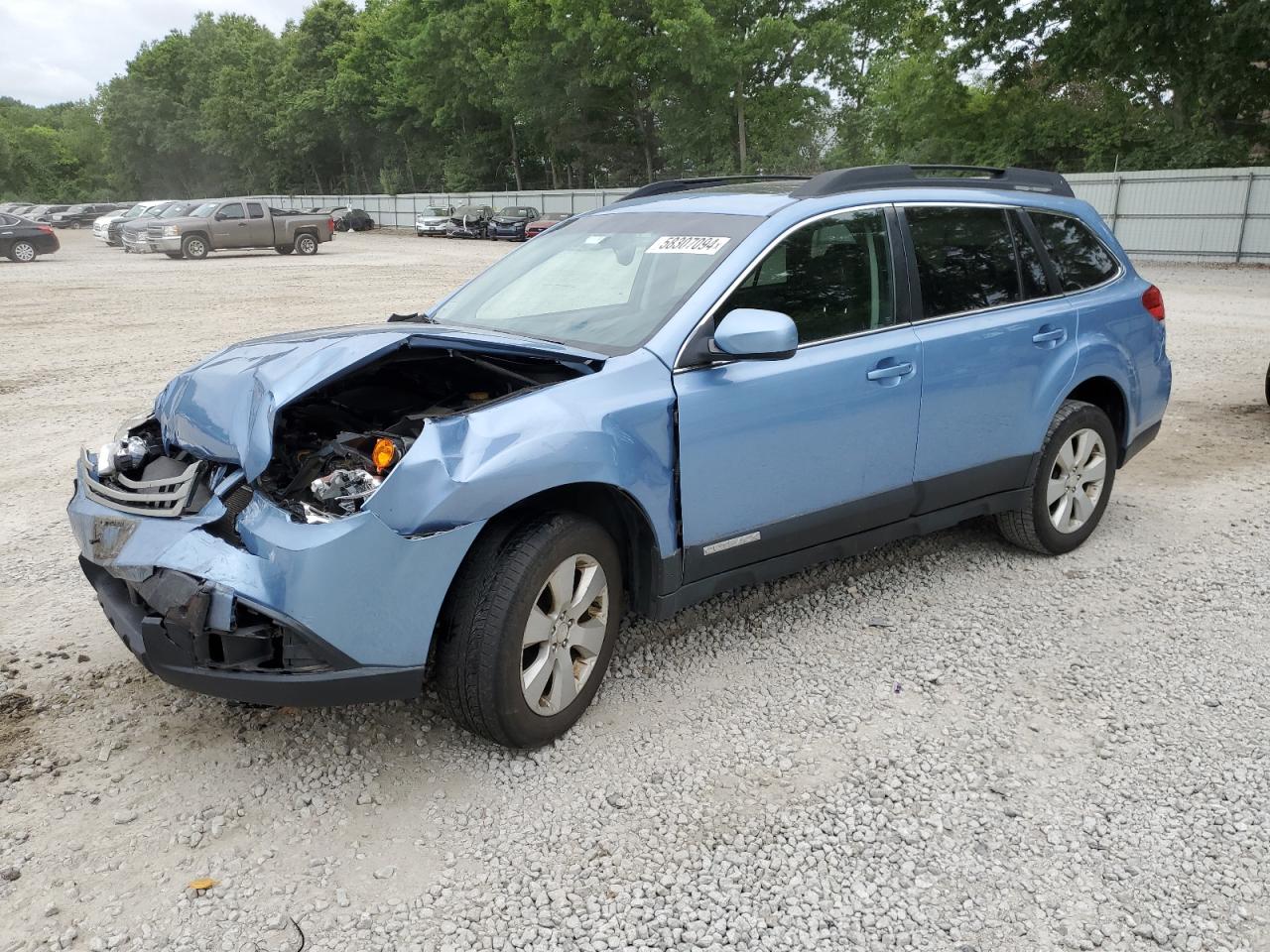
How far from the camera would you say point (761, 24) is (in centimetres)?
3809

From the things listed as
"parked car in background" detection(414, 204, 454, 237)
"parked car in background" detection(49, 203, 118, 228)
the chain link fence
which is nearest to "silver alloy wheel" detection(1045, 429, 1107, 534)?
the chain link fence

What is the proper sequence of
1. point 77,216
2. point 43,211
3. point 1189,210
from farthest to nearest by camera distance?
point 77,216, point 43,211, point 1189,210

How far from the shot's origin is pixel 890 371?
3.95 m

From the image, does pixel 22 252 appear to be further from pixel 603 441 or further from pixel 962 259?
pixel 603 441

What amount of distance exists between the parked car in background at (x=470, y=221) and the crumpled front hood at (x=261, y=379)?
120 feet

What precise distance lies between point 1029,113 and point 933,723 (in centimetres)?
3663

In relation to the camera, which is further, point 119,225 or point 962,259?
point 119,225

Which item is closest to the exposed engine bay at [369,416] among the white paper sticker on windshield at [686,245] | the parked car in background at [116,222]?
the white paper sticker on windshield at [686,245]

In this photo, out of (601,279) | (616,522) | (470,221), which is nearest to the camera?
(616,522)

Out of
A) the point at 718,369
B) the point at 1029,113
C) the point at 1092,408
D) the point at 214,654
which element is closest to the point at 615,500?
the point at 718,369

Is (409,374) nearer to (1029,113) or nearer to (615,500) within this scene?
(615,500)

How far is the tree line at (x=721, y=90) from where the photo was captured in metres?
30.0

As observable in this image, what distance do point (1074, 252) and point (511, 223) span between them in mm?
34230


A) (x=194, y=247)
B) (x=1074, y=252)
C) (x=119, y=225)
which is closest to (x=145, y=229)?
(x=194, y=247)
